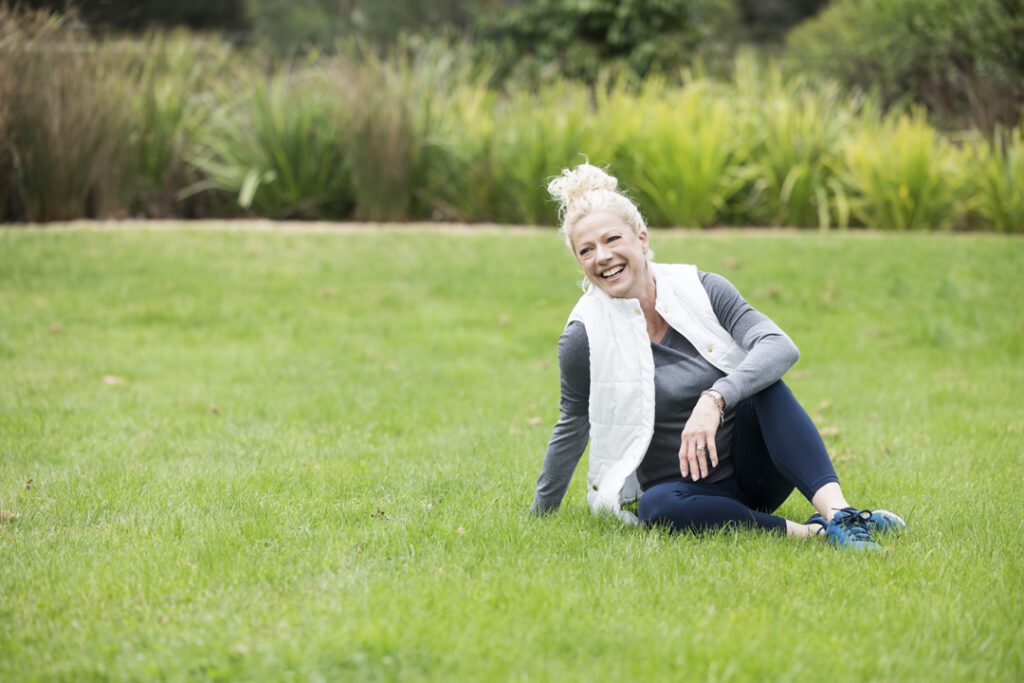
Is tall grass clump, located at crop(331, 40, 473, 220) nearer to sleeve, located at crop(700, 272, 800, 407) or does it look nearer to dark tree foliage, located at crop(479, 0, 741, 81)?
dark tree foliage, located at crop(479, 0, 741, 81)

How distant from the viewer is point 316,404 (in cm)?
667

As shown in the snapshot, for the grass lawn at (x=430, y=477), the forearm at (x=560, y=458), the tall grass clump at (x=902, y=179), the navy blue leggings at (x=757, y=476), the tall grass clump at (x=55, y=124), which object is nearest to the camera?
the grass lawn at (x=430, y=477)

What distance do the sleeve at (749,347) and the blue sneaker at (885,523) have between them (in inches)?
26.0

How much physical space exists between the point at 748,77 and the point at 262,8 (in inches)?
736

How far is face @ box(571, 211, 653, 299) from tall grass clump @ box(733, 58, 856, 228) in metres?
8.13

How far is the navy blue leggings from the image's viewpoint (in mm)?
3992

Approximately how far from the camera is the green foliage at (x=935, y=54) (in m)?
14.1

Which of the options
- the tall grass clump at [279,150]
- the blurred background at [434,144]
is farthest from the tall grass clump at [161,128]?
the tall grass clump at [279,150]

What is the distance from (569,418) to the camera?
13.9 feet

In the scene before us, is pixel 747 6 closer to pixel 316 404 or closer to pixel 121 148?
pixel 121 148

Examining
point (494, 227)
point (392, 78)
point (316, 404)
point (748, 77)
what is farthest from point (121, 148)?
point (748, 77)

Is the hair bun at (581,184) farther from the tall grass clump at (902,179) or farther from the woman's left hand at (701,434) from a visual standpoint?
the tall grass clump at (902,179)

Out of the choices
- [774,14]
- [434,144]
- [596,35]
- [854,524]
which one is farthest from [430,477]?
[774,14]

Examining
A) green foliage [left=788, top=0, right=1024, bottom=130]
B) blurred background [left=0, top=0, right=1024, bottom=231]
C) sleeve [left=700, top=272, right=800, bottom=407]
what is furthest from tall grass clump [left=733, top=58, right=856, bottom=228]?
sleeve [left=700, top=272, right=800, bottom=407]
